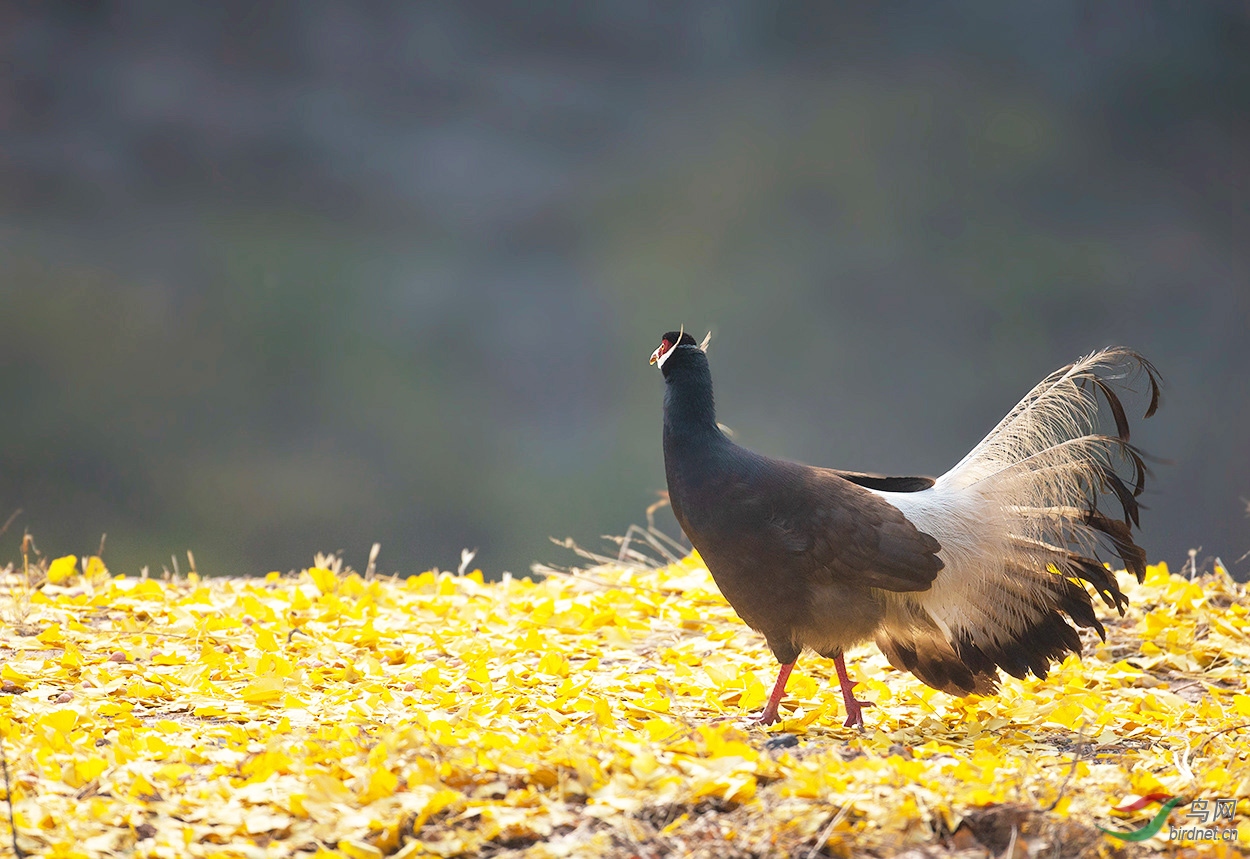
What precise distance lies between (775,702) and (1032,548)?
89cm

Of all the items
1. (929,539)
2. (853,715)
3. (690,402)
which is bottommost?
(853,715)

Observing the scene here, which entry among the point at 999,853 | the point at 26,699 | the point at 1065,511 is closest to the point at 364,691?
the point at 26,699

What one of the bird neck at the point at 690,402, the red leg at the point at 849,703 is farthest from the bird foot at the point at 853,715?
the bird neck at the point at 690,402

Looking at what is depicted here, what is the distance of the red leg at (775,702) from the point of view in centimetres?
291

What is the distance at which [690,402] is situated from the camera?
2980mm

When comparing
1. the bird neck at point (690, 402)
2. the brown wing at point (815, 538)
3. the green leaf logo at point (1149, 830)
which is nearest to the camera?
the green leaf logo at point (1149, 830)

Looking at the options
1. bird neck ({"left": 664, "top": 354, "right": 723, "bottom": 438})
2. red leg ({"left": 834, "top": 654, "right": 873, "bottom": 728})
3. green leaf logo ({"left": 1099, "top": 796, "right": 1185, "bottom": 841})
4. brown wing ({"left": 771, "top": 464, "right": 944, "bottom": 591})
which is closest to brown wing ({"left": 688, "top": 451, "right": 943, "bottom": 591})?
brown wing ({"left": 771, "top": 464, "right": 944, "bottom": 591})

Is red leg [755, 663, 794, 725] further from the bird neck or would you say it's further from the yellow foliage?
the bird neck

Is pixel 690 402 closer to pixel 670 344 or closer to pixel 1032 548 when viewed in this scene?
pixel 670 344

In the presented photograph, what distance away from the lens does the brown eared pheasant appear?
284 centimetres

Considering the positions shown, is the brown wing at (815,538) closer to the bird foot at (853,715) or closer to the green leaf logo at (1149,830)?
the bird foot at (853,715)

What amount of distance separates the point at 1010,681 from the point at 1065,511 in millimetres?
922

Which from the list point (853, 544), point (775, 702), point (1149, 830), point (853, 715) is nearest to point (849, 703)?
point (853, 715)

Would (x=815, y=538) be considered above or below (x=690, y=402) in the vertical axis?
below
